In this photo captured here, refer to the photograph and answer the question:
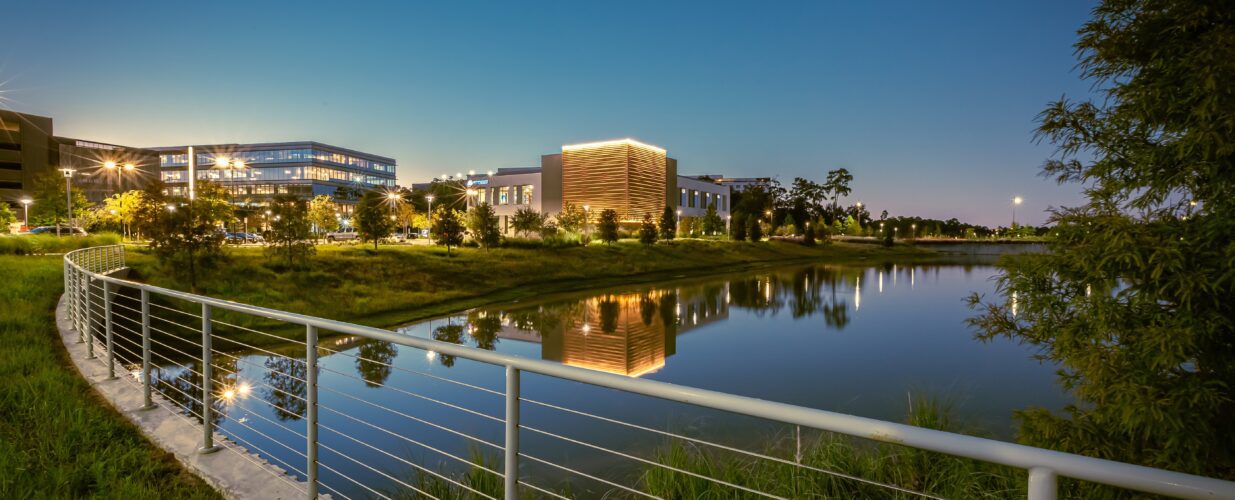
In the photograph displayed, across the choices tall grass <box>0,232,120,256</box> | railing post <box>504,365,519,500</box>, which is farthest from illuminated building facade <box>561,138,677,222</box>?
railing post <box>504,365,519,500</box>

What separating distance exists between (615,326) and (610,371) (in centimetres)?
1019

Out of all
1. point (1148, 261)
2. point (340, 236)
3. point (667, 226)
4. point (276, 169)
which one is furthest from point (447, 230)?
point (276, 169)

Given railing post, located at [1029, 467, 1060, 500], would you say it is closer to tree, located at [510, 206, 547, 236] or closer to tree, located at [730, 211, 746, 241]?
tree, located at [510, 206, 547, 236]

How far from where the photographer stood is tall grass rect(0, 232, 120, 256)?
22.9m

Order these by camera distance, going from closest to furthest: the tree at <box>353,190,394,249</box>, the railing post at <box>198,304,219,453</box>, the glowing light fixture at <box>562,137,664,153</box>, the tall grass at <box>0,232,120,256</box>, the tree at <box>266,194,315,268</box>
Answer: the railing post at <box>198,304,219,453</box>
the tall grass at <box>0,232,120,256</box>
the tree at <box>266,194,315,268</box>
the tree at <box>353,190,394,249</box>
the glowing light fixture at <box>562,137,664,153</box>

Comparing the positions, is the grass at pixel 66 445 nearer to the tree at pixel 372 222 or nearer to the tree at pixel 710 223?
the tree at pixel 372 222

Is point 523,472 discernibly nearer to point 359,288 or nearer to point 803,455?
point 803,455

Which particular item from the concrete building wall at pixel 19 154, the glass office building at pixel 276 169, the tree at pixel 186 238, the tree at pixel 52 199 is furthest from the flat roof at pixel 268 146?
the tree at pixel 186 238

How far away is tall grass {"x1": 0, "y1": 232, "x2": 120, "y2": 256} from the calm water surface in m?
17.0

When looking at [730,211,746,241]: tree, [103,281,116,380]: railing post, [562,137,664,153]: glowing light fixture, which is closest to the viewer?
[103,281,116,380]: railing post

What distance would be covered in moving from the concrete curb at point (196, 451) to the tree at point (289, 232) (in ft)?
67.5

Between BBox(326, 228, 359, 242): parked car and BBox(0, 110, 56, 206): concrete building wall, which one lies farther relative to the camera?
BBox(0, 110, 56, 206): concrete building wall

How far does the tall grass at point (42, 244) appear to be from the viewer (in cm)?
2288

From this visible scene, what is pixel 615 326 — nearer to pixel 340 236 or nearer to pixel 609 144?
pixel 609 144
